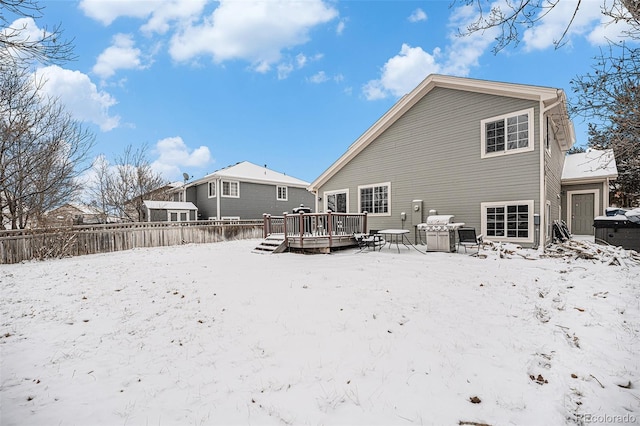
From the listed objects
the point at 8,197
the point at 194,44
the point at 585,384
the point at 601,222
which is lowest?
the point at 585,384

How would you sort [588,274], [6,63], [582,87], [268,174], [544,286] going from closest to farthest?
[6,63], [582,87], [544,286], [588,274], [268,174]

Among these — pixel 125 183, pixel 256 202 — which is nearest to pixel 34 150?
pixel 125 183

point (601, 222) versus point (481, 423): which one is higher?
point (601, 222)

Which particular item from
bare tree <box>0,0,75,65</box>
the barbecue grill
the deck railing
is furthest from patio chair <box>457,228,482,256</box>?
bare tree <box>0,0,75,65</box>

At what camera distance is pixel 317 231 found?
394 inches

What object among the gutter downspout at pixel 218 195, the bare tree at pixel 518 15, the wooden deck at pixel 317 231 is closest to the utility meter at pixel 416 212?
the wooden deck at pixel 317 231

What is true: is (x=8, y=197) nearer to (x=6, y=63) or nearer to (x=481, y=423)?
(x=6, y=63)

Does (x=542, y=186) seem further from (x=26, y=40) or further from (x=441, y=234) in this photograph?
(x=26, y=40)

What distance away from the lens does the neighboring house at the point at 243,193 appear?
21.4m

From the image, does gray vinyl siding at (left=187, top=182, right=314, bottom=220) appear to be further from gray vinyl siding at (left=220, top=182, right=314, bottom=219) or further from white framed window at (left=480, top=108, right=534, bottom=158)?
white framed window at (left=480, top=108, right=534, bottom=158)

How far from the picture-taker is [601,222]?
28.1ft

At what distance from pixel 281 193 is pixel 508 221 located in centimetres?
1844

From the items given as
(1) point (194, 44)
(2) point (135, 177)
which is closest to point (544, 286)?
(1) point (194, 44)

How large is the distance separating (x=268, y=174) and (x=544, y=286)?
2224 centimetres
